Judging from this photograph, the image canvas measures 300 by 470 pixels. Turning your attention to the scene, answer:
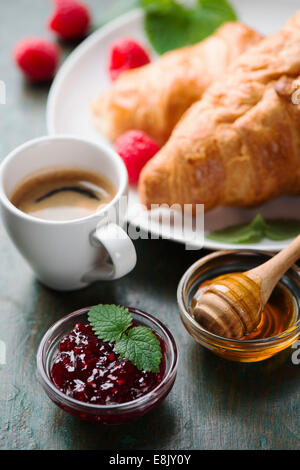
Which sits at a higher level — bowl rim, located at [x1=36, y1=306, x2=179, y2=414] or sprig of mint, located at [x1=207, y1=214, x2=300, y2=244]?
bowl rim, located at [x1=36, y1=306, x2=179, y2=414]

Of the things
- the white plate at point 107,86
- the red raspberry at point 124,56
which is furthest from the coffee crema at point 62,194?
the red raspberry at point 124,56

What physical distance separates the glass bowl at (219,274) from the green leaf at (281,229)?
→ 0.15m

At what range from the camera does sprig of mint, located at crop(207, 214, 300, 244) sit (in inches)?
65.6

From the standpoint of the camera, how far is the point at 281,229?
5.62 feet

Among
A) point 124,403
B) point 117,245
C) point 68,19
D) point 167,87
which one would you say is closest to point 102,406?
point 124,403

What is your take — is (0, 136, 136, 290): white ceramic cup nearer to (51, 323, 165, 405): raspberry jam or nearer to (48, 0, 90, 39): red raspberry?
(51, 323, 165, 405): raspberry jam

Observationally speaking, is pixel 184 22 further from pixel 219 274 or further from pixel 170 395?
pixel 170 395

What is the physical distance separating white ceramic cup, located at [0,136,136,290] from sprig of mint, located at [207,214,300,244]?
1.03ft

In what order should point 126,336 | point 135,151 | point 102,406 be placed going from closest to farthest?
point 102,406 → point 126,336 → point 135,151

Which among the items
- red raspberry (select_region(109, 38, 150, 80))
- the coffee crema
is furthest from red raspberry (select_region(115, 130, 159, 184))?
red raspberry (select_region(109, 38, 150, 80))

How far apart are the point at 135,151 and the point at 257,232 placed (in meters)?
0.43

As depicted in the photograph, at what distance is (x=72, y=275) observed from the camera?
1.54 m
